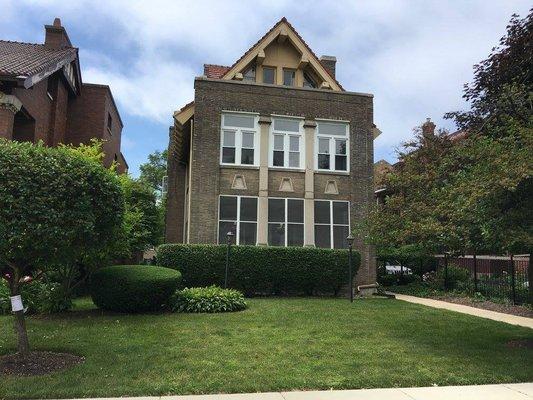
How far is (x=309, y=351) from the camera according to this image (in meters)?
8.23

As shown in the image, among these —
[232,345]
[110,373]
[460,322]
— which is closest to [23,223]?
[110,373]

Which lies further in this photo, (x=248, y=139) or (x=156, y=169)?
(x=156, y=169)

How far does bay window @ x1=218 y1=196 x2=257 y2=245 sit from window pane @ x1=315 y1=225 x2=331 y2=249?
251 cm

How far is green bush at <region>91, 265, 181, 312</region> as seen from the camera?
469 inches

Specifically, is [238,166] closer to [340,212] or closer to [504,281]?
Answer: [340,212]

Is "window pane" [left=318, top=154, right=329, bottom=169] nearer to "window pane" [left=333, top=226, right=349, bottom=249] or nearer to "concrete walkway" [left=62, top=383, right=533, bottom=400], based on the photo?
"window pane" [left=333, top=226, right=349, bottom=249]

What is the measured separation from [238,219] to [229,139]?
10.6 ft

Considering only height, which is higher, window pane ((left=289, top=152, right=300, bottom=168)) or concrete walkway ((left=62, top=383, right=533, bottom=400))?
window pane ((left=289, top=152, right=300, bottom=168))

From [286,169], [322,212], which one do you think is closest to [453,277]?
[322,212]

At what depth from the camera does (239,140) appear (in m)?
19.5

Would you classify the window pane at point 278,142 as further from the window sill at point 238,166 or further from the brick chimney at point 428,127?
the brick chimney at point 428,127

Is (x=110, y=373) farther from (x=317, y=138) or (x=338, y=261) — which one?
(x=317, y=138)

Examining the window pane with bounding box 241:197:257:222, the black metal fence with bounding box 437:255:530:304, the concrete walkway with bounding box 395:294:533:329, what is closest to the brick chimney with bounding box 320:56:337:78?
the window pane with bounding box 241:197:257:222

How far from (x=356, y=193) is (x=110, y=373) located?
581 inches
